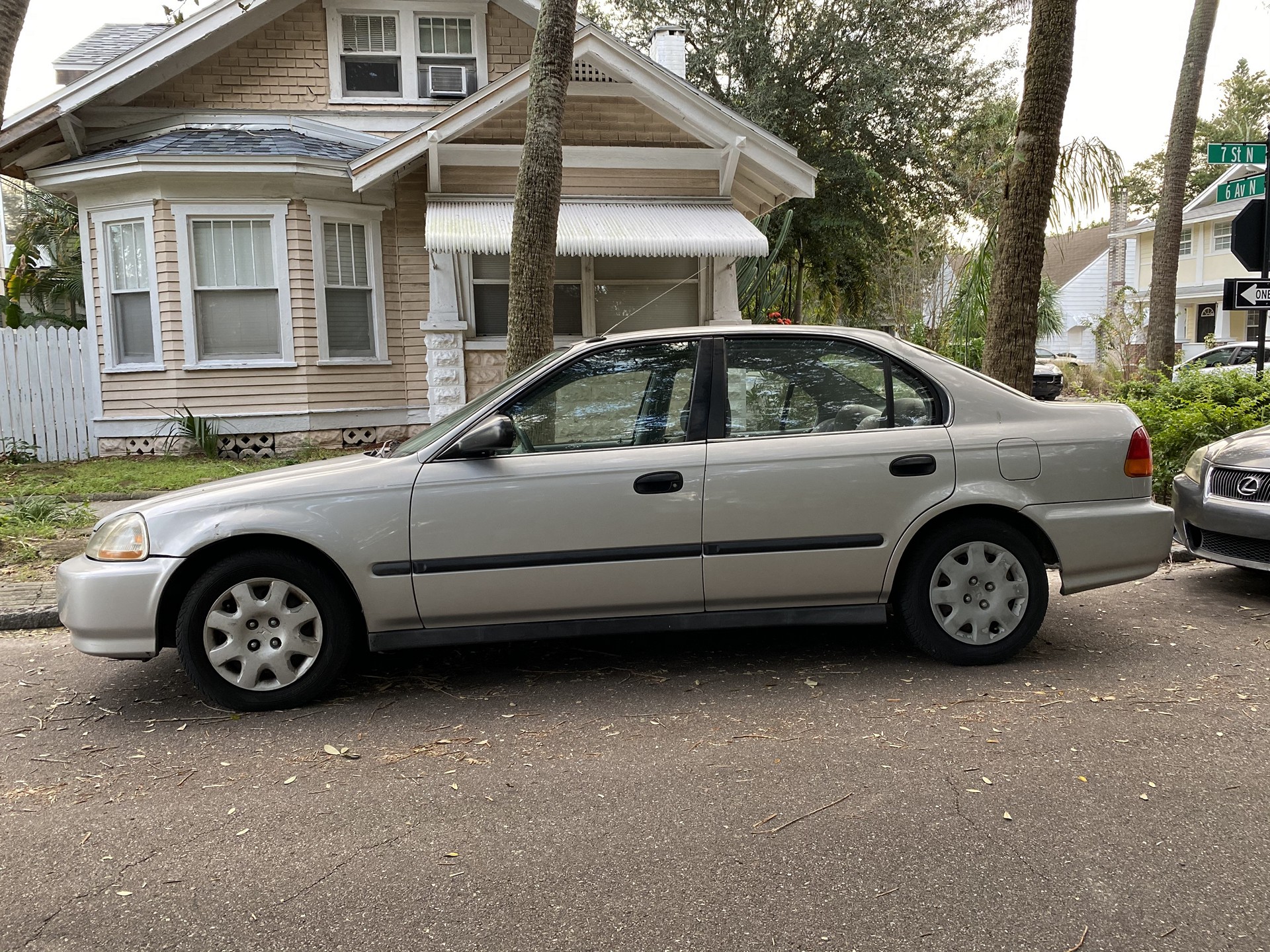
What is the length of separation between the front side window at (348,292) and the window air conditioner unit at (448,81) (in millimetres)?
2357

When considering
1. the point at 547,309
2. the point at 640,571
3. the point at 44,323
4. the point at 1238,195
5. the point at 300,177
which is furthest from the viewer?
the point at 44,323

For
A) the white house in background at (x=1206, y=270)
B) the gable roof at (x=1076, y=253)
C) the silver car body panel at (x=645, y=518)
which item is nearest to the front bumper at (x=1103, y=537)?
the silver car body panel at (x=645, y=518)

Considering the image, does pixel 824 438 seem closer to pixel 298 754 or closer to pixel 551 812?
pixel 551 812

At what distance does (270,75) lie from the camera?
13.5 m

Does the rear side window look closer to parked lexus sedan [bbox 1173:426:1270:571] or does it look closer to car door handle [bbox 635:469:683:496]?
car door handle [bbox 635:469:683:496]

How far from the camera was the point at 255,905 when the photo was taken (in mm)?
2828

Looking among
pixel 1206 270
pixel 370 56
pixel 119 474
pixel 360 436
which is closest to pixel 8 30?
pixel 119 474

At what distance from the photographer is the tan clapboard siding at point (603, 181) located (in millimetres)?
12711

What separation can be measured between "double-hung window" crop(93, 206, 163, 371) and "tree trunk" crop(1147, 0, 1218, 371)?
1276 centimetres

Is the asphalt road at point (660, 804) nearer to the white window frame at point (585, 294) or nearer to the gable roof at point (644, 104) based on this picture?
the gable roof at point (644, 104)

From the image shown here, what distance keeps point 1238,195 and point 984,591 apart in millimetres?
6549

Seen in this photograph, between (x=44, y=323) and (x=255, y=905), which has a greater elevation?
(x=44, y=323)

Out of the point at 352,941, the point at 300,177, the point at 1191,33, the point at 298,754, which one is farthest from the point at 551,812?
the point at 1191,33

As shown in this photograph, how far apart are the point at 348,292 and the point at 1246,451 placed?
10.6m
